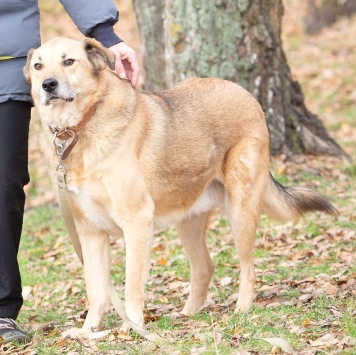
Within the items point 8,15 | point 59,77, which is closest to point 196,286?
point 59,77

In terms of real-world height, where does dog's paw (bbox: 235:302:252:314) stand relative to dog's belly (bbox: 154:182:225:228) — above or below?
below

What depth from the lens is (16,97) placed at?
4.55 metres

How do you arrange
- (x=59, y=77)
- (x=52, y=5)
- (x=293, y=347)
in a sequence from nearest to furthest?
(x=293, y=347), (x=59, y=77), (x=52, y=5)

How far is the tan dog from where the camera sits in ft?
14.6

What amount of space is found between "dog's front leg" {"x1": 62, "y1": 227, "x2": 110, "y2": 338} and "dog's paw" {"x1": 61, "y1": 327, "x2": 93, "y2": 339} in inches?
2.3

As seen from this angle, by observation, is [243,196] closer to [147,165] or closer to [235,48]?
[147,165]

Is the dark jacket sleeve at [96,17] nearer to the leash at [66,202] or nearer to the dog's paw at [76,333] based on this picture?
the leash at [66,202]

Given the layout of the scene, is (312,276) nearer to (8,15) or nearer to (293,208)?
(293,208)

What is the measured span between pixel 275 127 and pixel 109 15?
4.03 m

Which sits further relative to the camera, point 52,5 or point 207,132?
point 52,5

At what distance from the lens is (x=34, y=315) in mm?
5570

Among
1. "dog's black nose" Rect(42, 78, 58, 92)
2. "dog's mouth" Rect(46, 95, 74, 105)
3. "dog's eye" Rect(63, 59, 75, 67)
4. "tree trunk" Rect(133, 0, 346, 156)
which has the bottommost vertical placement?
"tree trunk" Rect(133, 0, 346, 156)

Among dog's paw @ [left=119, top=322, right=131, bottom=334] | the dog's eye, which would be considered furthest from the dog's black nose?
dog's paw @ [left=119, top=322, right=131, bottom=334]

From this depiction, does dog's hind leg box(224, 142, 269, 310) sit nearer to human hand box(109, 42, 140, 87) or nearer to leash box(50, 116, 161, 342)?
human hand box(109, 42, 140, 87)
